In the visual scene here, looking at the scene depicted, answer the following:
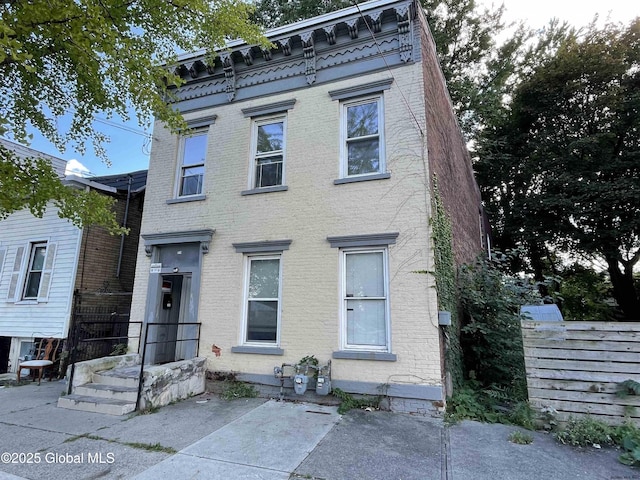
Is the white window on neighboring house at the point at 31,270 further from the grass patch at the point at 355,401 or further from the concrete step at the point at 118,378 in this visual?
the grass patch at the point at 355,401

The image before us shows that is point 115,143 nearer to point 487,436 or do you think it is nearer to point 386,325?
point 386,325

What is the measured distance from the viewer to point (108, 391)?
609cm

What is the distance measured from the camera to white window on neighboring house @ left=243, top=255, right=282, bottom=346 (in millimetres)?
7145

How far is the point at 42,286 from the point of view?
32.2 ft

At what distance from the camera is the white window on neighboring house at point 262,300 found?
7145 millimetres

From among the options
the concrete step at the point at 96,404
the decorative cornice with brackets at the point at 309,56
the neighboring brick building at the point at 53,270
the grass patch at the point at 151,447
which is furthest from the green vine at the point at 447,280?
the neighboring brick building at the point at 53,270

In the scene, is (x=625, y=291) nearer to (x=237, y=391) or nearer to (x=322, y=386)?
(x=322, y=386)

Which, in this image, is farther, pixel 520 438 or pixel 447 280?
pixel 447 280

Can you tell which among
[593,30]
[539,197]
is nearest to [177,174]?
[539,197]

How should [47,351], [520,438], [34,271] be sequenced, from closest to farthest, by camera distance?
[520,438] < [47,351] < [34,271]

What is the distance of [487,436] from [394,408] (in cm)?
150

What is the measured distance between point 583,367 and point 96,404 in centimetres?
749

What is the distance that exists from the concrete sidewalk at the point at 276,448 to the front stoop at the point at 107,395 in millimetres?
177

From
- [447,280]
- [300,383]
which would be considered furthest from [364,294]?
[300,383]
